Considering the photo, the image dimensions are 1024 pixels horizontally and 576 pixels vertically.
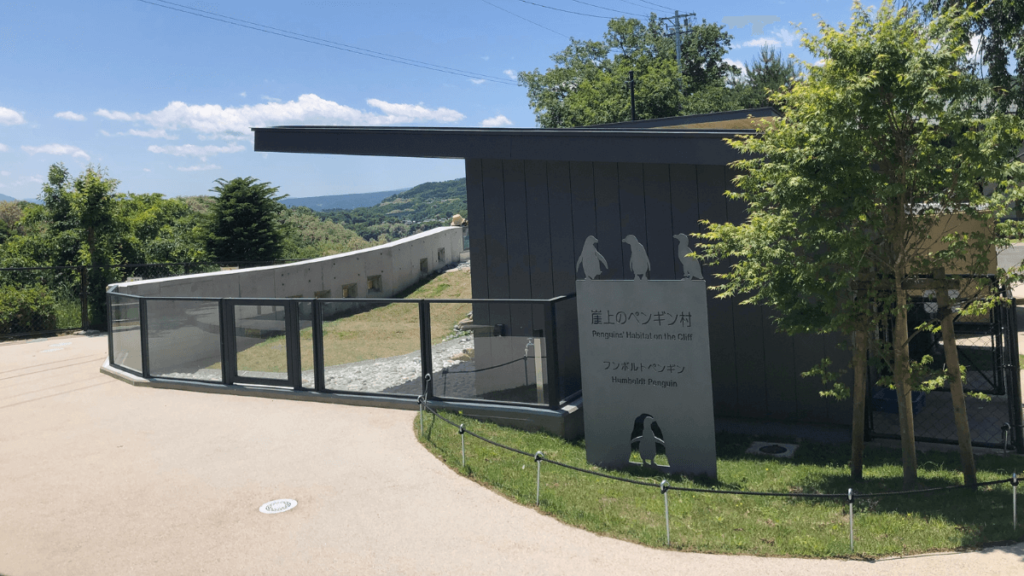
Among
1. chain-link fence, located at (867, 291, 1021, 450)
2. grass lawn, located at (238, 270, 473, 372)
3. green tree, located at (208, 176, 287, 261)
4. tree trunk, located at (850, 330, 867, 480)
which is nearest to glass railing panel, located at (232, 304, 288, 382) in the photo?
grass lawn, located at (238, 270, 473, 372)

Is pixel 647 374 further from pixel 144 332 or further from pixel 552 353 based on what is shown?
pixel 144 332

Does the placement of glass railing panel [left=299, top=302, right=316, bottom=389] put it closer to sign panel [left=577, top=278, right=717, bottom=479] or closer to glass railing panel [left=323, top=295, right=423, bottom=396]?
glass railing panel [left=323, top=295, right=423, bottom=396]

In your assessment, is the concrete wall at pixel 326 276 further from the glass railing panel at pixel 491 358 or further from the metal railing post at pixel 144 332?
the glass railing panel at pixel 491 358

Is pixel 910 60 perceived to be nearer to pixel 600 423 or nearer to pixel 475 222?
pixel 600 423

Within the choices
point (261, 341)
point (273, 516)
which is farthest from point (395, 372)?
point (273, 516)

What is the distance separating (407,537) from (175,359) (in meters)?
7.32

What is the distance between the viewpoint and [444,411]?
372 inches

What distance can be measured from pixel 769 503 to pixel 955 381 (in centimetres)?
211

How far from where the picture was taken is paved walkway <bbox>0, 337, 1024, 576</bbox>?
523 centimetres

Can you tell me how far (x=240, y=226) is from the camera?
39.5m

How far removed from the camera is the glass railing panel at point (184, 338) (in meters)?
11.1

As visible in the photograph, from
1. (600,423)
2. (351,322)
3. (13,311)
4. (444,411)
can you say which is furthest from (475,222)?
(13,311)

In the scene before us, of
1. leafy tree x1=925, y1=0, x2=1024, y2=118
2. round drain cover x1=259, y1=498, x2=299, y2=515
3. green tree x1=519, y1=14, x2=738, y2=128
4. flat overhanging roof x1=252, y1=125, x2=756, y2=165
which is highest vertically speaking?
green tree x1=519, y1=14, x2=738, y2=128

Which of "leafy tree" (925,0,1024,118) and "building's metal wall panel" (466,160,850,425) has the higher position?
"leafy tree" (925,0,1024,118)
